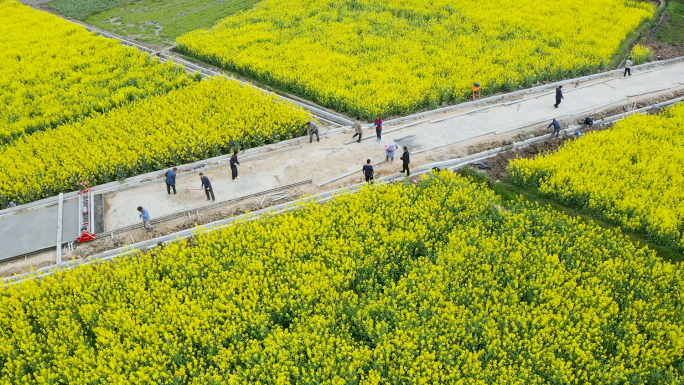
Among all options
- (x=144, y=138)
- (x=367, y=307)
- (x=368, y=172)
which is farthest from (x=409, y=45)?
(x=367, y=307)

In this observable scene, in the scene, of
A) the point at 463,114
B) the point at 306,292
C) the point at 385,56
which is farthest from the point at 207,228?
the point at 385,56

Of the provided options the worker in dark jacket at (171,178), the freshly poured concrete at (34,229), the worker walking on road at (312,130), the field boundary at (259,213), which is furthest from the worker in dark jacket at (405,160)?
the freshly poured concrete at (34,229)

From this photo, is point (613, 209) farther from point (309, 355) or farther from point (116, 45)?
point (116, 45)

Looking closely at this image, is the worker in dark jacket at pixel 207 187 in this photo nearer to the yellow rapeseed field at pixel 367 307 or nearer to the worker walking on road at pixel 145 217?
the worker walking on road at pixel 145 217

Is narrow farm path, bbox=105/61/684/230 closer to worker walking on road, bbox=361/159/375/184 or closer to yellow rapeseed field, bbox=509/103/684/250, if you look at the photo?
worker walking on road, bbox=361/159/375/184

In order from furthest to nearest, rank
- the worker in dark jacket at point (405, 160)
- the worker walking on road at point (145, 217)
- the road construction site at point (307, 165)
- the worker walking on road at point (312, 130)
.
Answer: the worker walking on road at point (312, 130), the worker in dark jacket at point (405, 160), the road construction site at point (307, 165), the worker walking on road at point (145, 217)

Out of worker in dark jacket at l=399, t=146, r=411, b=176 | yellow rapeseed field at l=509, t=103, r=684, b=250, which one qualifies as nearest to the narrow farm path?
worker in dark jacket at l=399, t=146, r=411, b=176
